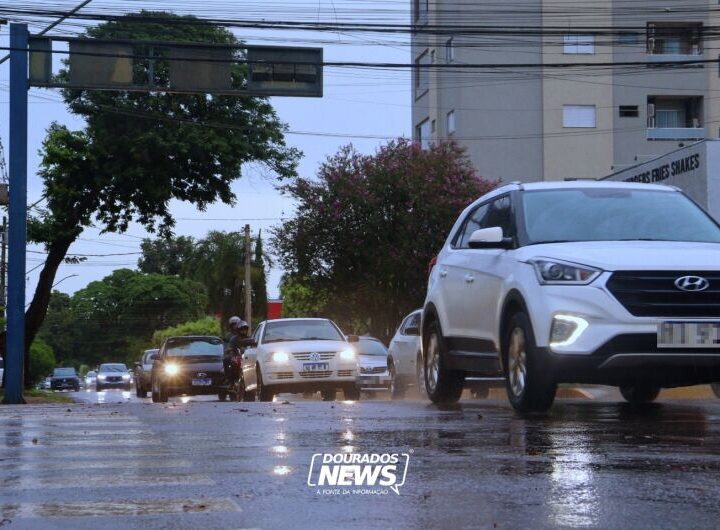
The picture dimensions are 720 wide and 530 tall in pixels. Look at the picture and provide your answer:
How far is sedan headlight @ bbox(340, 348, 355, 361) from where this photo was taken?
832 inches

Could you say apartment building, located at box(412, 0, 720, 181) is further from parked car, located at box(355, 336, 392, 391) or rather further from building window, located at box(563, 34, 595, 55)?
parked car, located at box(355, 336, 392, 391)

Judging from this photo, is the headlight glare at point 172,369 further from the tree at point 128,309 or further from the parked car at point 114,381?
the tree at point 128,309

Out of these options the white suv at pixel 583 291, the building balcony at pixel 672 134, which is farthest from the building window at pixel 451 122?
the white suv at pixel 583 291

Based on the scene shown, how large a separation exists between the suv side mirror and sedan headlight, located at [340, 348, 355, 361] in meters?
11.1

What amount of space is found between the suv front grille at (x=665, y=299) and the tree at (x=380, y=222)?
3060 centimetres

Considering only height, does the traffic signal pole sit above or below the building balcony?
below

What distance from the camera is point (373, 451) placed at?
6.71m

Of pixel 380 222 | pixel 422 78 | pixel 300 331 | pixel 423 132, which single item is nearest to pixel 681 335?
pixel 300 331

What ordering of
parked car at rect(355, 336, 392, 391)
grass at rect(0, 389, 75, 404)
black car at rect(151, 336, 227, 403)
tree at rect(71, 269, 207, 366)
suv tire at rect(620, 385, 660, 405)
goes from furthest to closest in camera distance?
tree at rect(71, 269, 207, 366)
black car at rect(151, 336, 227, 403)
parked car at rect(355, 336, 392, 391)
grass at rect(0, 389, 75, 404)
suv tire at rect(620, 385, 660, 405)

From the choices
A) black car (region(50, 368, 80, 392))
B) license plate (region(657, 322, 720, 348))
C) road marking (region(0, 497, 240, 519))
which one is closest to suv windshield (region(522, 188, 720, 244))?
license plate (region(657, 322, 720, 348))

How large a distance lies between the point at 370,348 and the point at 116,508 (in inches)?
962

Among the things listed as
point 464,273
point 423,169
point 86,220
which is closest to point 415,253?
point 423,169

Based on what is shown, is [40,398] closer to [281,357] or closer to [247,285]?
[281,357]

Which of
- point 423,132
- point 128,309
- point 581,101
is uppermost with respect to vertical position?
point 581,101
